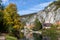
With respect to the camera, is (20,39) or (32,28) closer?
(20,39)

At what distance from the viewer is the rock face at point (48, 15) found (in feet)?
52.7

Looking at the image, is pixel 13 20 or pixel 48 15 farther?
pixel 48 15

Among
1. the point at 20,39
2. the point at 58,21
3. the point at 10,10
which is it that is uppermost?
the point at 10,10

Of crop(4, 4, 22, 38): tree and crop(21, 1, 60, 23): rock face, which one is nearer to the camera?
crop(4, 4, 22, 38): tree

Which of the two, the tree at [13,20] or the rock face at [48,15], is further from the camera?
the rock face at [48,15]

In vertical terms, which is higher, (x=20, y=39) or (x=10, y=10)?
(x=10, y=10)

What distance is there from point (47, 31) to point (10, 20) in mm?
3441

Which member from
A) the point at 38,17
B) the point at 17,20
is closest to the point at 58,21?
the point at 38,17

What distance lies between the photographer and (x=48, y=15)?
54.3ft

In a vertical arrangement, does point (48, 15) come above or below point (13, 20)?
above

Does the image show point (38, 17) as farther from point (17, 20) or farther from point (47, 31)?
point (47, 31)

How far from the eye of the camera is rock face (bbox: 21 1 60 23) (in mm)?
16069

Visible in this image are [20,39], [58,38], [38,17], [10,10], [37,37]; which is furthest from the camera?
[38,17]

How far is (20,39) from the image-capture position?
46.6 feet
